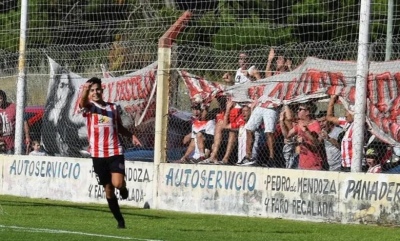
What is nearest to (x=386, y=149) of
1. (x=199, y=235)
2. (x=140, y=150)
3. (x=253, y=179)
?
(x=253, y=179)

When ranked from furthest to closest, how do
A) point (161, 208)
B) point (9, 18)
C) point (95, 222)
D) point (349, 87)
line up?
point (9, 18) → point (161, 208) → point (349, 87) → point (95, 222)

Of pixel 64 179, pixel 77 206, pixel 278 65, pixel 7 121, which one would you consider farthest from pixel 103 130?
pixel 7 121

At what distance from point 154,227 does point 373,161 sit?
3474mm

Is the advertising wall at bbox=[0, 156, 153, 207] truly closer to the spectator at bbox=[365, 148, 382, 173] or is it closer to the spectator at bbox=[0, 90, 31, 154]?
the spectator at bbox=[0, 90, 31, 154]

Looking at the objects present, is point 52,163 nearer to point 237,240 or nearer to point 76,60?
point 76,60

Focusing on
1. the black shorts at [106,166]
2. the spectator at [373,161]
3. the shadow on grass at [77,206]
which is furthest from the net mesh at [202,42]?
the black shorts at [106,166]

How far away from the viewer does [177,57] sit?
20594 millimetres

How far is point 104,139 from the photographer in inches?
648

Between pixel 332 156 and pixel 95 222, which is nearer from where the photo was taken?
pixel 95 222

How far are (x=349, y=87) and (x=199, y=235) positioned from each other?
169 inches

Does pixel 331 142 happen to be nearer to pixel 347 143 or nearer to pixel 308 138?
pixel 347 143

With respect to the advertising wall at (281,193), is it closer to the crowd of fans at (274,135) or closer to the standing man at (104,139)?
the crowd of fans at (274,135)

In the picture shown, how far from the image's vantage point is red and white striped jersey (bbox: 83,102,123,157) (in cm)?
1645

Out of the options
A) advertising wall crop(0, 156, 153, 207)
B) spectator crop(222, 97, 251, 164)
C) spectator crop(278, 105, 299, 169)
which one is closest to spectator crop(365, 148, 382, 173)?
spectator crop(278, 105, 299, 169)
